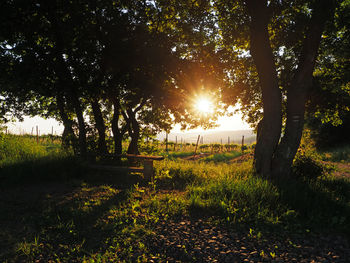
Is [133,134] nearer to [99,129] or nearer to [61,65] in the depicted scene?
[99,129]

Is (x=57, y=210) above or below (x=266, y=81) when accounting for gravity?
below

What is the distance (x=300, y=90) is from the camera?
7078 millimetres

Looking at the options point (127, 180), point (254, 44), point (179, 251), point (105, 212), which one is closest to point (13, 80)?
point (127, 180)

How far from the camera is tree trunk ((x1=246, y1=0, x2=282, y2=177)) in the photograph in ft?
23.7

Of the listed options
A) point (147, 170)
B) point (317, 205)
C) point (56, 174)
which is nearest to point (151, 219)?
point (147, 170)

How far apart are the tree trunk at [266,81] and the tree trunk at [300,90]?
319 millimetres

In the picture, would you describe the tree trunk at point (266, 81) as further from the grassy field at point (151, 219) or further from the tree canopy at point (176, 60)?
the grassy field at point (151, 219)

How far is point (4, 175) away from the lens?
6809 mm

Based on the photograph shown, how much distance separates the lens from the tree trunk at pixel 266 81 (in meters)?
7.23

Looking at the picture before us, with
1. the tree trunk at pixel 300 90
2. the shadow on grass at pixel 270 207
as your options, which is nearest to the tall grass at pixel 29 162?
the shadow on grass at pixel 270 207

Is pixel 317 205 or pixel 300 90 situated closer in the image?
pixel 317 205

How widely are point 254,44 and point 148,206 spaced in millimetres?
6510

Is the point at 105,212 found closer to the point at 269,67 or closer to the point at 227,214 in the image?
the point at 227,214

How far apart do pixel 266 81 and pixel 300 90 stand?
113 centimetres
